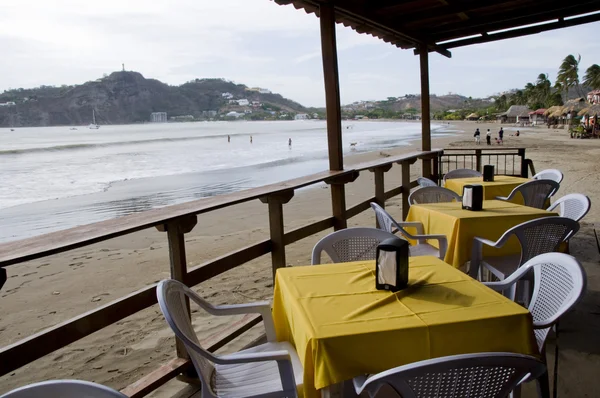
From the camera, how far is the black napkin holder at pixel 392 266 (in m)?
1.50

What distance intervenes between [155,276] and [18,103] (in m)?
52.1

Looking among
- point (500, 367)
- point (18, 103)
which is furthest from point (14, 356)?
point (18, 103)

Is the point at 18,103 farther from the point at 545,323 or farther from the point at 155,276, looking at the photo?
the point at 545,323

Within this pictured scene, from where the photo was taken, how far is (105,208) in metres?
9.76

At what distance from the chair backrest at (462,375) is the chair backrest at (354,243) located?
1215 mm

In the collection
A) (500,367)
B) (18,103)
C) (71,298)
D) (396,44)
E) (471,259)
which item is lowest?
(71,298)

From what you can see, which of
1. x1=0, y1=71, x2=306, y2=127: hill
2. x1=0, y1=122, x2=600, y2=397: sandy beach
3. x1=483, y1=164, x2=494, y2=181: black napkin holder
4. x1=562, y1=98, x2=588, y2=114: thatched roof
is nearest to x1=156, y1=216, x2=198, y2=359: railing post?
x1=0, y1=122, x2=600, y2=397: sandy beach

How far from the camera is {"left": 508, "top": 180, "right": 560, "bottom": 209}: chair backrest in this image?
370 cm

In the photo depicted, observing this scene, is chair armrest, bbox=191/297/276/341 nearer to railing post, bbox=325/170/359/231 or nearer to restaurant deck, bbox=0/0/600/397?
restaurant deck, bbox=0/0/600/397

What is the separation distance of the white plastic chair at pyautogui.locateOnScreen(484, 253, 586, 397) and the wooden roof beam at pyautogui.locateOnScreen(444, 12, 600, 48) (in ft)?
13.1

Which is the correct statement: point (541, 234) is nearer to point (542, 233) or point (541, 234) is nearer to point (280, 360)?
point (542, 233)

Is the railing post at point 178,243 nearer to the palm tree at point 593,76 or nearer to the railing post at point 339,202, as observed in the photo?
the railing post at point 339,202

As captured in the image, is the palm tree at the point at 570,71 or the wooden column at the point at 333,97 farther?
the palm tree at the point at 570,71

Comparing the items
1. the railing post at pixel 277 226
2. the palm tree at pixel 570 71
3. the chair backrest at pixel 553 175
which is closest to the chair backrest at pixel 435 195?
the chair backrest at pixel 553 175
